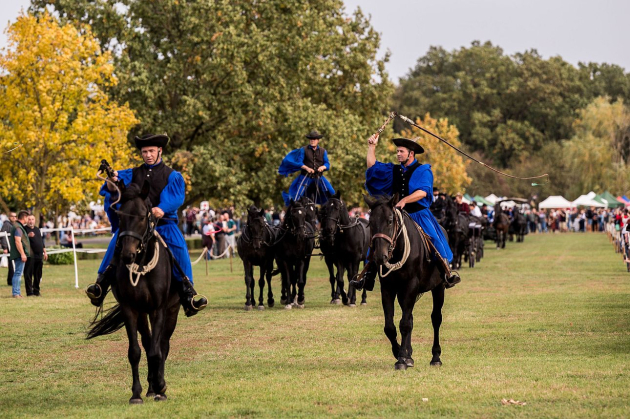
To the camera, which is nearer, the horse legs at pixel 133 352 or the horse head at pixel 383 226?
the horse legs at pixel 133 352

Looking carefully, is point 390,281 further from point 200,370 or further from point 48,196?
point 48,196

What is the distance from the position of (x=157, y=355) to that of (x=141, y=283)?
72 cm

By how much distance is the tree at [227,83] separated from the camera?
4412 centimetres

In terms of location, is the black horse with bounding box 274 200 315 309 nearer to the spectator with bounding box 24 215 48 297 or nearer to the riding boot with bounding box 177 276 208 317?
the spectator with bounding box 24 215 48 297

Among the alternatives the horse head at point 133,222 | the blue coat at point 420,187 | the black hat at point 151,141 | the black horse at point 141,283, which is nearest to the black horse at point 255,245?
the blue coat at point 420,187

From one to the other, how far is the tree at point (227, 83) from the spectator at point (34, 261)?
19095mm

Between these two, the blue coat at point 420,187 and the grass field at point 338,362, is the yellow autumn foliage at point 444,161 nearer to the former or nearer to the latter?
the grass field at point 338,362

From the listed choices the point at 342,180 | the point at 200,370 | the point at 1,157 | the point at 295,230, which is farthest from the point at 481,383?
the point at 342,180

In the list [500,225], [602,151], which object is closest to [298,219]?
[500,225]

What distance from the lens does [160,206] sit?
9.96 metres

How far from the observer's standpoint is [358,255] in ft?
66.1

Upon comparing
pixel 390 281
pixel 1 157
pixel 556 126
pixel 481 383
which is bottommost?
pixel 481 383

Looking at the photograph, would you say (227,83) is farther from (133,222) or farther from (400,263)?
(133,222)

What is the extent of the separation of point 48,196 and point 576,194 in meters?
61.7
